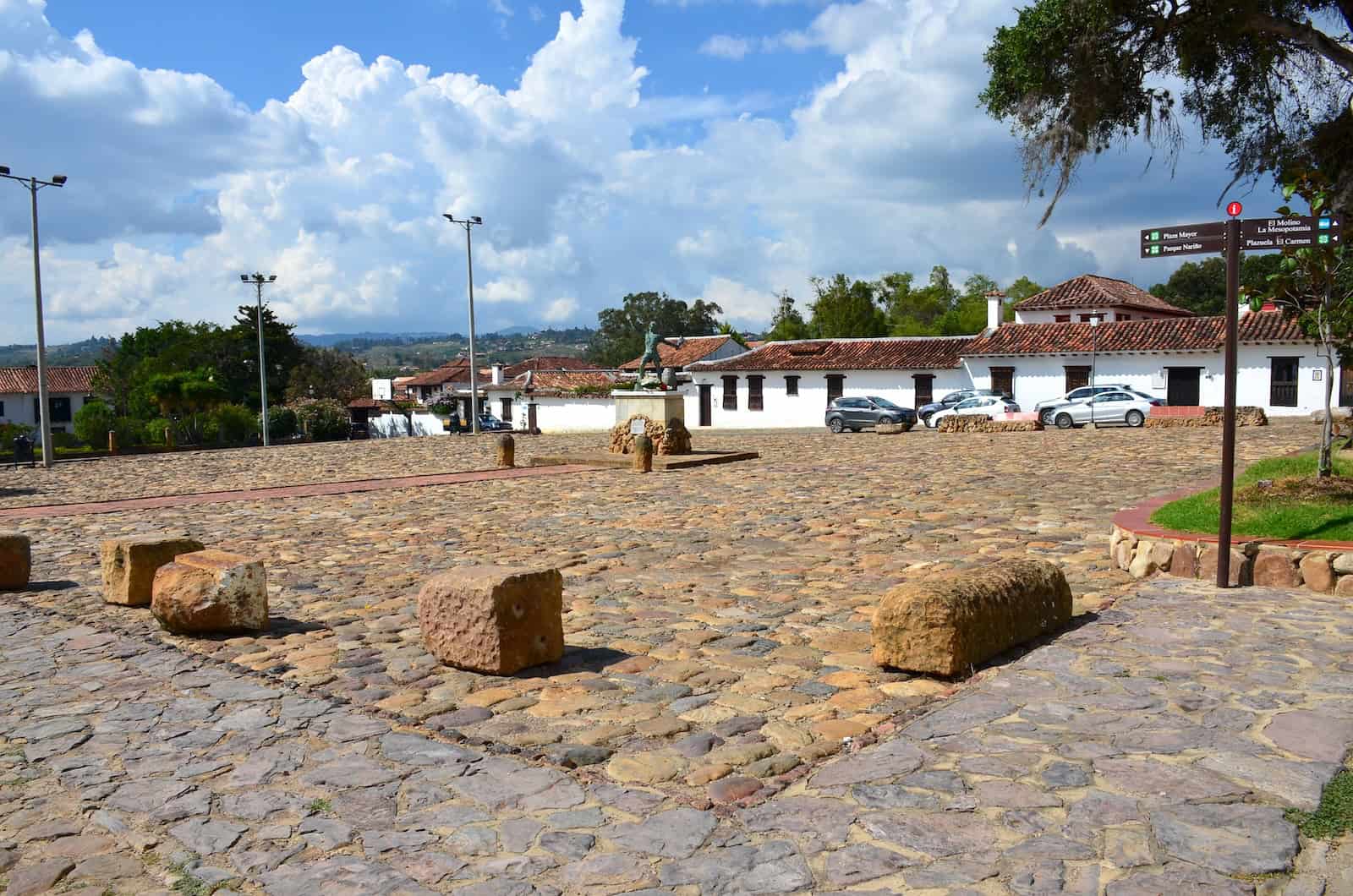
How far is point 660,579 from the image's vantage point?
830 cm

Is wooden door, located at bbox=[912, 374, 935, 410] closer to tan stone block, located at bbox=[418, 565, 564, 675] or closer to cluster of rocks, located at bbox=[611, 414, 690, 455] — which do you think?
cluster of rocks, located at bbox=[611, 414, 690, 455]

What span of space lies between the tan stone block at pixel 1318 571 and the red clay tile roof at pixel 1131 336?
31181 mm

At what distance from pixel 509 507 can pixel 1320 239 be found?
1004cm

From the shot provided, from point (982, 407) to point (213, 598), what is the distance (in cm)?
3313

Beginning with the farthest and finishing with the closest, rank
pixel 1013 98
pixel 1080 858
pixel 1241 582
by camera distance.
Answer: pixel 1013 98 → pixel 1241 582 → pixel 1080 858

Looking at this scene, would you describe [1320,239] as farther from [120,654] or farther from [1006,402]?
[1006,402]

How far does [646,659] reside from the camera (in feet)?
19.3

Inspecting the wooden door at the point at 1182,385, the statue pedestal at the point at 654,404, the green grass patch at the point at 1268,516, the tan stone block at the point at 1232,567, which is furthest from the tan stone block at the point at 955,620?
the wooden door at the point at 1182,385

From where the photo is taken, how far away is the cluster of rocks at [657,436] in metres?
21.9

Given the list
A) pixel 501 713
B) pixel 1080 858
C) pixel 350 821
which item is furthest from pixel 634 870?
pixel 501 713

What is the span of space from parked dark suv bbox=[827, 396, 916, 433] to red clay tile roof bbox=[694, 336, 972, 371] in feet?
26.2

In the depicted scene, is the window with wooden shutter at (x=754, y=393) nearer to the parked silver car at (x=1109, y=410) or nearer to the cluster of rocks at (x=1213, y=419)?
the parked silver car at (x=1109, y=410)

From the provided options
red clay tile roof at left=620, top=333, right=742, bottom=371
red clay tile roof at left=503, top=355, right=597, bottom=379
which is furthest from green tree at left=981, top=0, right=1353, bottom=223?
red clay tile roof at left=503, top=355, right=597, bottom=379

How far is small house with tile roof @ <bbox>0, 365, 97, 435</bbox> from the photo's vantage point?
69438 millimetres
